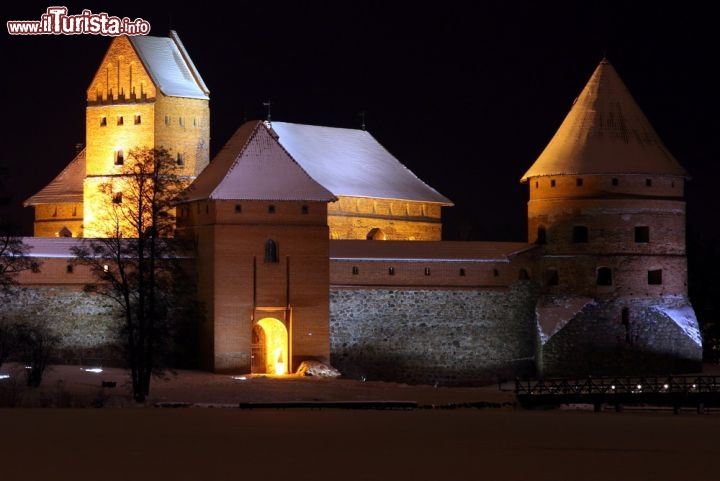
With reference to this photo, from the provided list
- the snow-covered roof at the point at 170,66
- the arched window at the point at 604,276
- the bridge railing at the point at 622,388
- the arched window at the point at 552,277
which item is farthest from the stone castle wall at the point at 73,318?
the arched window at the point at 604,276

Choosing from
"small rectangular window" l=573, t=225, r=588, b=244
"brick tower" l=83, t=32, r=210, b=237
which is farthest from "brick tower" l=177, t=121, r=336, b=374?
"small rectangular window" l=573, t=225, r=588, b=244

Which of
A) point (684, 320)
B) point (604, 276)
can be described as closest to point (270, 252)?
point (604, 276)

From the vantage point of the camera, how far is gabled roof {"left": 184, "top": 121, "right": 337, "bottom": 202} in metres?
46.1

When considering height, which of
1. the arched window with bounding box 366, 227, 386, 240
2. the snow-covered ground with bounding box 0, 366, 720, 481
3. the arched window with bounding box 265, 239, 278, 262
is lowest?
the snow-covered ground with bounding box 0, 366, 720, 481

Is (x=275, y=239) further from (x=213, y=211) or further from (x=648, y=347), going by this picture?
(x=648, y=347)

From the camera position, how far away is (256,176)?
1834 inches

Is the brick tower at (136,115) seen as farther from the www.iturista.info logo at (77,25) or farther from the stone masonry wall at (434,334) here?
the stone masonry wall at (434,334)

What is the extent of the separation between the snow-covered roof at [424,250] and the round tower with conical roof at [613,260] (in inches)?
52.1

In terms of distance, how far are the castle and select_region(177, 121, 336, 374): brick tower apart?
0.13ft

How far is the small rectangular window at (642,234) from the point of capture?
1932 inches

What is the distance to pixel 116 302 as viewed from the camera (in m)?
44.9

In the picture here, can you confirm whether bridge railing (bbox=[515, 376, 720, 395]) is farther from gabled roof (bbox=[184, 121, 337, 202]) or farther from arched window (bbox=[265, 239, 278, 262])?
gabled roof (bbox=[184, 121, 337, 202])

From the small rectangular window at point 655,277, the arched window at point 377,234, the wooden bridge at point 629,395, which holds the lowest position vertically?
the wooden bridge at point 629,395

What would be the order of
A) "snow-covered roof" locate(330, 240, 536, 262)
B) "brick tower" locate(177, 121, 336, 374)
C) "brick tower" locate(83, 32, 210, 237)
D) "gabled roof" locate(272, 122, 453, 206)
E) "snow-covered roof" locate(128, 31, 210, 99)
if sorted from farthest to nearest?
"gabled roof" locate(272, 122, 453, 206) → "snow-covered roof" locate(128, 31, 210, 99) → "brick tower" locate(83, 32, 210, 237) → "snow-covered roof" locate(330, 240, 536, 262) → "brick tower" locate(177, 121, 336, 374)
